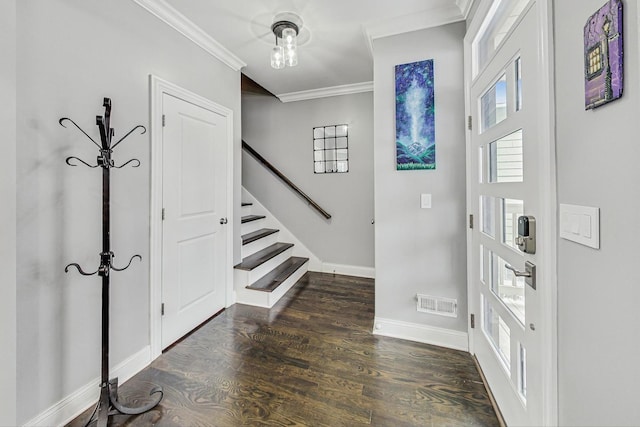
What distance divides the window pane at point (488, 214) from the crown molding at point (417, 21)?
55.5 inches

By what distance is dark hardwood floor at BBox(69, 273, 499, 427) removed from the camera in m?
1.45

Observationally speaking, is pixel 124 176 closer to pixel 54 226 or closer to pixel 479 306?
pixel 54 226

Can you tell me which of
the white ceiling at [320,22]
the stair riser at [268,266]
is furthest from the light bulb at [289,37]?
the stair riser at [268,266]

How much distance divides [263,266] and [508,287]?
8.13 ft

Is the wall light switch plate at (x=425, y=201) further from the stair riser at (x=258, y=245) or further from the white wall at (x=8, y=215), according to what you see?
the white wall at (x=8, y=215)

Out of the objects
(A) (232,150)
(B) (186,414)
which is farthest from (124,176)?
(B) (186,414)

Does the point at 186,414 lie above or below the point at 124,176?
below

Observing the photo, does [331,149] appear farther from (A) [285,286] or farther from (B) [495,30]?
(B) [495,30]

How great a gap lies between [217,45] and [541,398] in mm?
3276

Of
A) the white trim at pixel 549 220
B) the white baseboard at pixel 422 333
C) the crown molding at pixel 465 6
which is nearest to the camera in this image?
the white trim at pixel 549 220

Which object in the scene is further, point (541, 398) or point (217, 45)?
point (217, 45)

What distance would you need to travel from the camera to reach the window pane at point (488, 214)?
156cm

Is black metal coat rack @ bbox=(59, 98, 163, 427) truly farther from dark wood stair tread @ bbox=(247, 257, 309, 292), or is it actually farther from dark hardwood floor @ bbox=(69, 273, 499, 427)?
dark wood stair tread @ bbox=(247, 257, 309, 292)

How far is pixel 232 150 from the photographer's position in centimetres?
279
